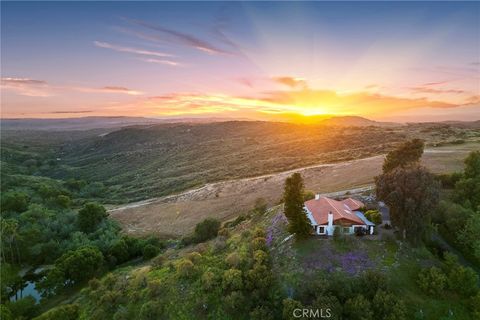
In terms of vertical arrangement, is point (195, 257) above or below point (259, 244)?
below

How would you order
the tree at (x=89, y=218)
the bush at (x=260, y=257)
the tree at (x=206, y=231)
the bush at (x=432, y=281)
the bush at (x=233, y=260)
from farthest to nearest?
the tree at (x=89, y=218) → the tree at (x=206, y=231) → the bush at (x=233, y=260) → the bush at (x=260, y=257) → the bush at (x=432, y=281)

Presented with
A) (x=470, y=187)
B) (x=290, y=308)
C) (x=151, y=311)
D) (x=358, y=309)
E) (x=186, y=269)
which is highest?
(x=470, y=187)

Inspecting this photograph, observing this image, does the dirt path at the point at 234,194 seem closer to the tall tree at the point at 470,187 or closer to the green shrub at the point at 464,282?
the tall tree at the point at 470,187

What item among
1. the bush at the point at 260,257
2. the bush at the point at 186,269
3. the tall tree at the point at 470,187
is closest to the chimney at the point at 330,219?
the bush at the point at 260,257

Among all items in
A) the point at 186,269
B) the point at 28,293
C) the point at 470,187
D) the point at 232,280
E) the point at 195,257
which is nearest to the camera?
the point at 232,280

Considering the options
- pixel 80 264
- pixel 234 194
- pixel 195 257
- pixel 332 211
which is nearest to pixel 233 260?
pixel 195 257

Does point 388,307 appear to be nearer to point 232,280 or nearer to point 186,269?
point 232,280
